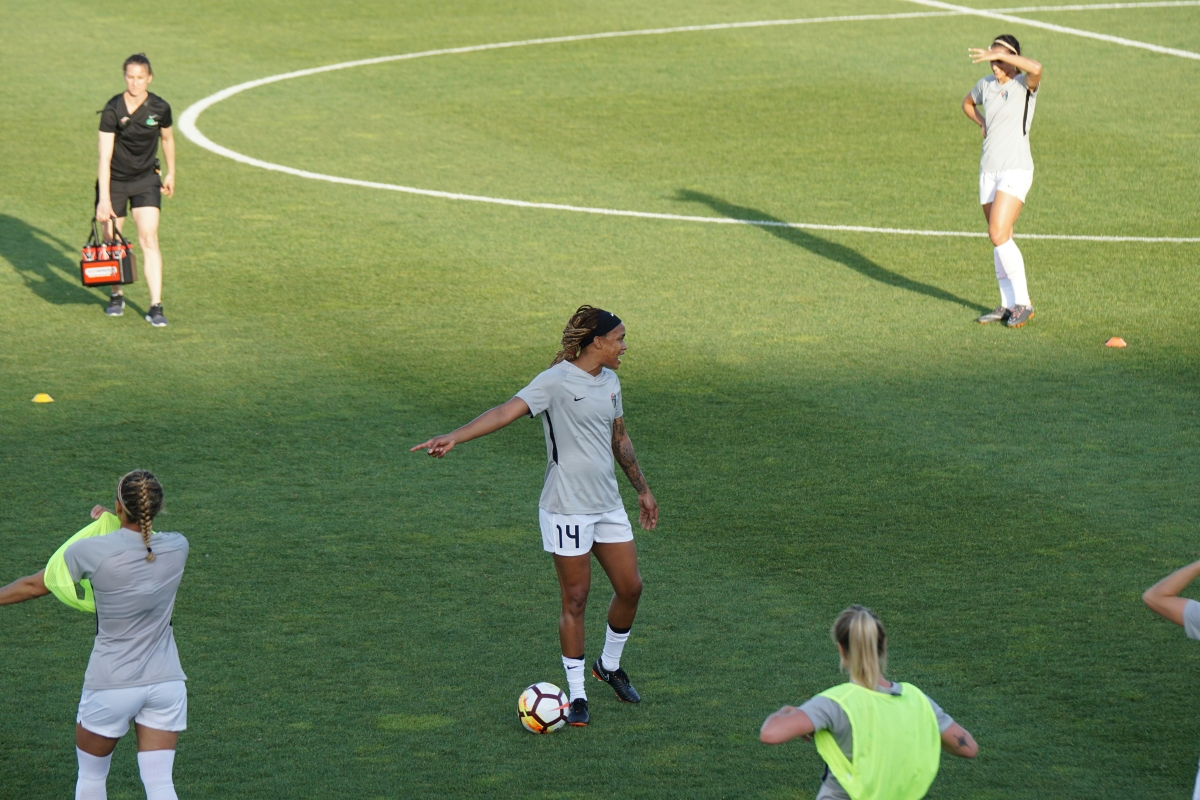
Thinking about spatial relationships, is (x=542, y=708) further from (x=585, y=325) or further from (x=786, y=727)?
(x=786, y=727)

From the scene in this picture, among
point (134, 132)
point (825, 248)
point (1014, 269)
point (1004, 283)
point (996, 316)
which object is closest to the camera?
point (134, 132)

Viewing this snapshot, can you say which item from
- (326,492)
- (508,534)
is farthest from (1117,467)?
(326,492)

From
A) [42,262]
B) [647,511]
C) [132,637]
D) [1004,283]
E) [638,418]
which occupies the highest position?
Result: [132,637]

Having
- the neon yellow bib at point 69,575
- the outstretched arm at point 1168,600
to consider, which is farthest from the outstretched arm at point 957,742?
the neon yellow bib at point 69,575

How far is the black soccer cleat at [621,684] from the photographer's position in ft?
28.7

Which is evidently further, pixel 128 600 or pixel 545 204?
pixel 545 204

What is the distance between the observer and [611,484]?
848cm

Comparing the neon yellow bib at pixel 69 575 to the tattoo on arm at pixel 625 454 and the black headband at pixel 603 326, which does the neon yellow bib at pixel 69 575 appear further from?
the tattoo on arm at pixel 625 454

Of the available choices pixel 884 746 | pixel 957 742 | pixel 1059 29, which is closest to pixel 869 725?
pixel 884 746

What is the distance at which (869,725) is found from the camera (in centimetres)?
566

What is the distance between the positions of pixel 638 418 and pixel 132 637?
6815mm

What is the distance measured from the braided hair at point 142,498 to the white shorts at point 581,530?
2271 millimetres

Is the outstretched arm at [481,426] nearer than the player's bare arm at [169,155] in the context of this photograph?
Yes

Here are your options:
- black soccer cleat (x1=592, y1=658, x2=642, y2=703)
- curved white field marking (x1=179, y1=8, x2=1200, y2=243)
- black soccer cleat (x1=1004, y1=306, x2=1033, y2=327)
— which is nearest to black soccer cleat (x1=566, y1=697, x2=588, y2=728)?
black soccer cleat (x1=592, y1=658, x2=642, y2=703)
